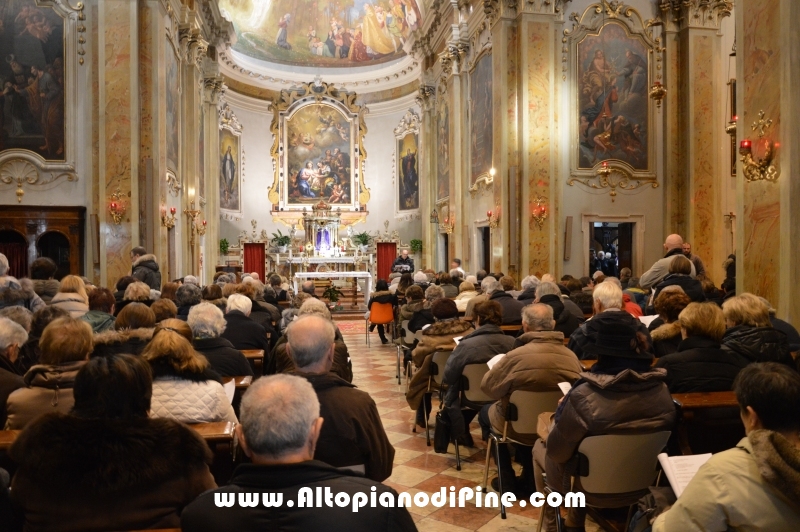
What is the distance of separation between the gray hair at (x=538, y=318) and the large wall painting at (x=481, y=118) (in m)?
11.3

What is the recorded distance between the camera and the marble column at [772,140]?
695 cm

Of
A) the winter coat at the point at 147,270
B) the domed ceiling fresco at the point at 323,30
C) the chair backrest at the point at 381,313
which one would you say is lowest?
the chair backrest at the point at 381,313

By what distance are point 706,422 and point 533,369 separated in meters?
1.14

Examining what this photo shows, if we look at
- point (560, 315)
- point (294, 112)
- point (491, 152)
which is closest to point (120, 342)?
point (560, 315)

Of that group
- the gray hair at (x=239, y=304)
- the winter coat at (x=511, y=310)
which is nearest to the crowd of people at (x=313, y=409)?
the gray hair at (x=239, y=304)

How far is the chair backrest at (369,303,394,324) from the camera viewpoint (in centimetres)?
1245

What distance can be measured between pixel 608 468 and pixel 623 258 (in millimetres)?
12615

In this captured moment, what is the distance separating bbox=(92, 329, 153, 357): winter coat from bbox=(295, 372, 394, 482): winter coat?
1.64 m

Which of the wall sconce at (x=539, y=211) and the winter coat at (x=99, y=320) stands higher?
the wall sconce at (x=539, y=211)

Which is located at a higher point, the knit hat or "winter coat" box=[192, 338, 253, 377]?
the knit hat

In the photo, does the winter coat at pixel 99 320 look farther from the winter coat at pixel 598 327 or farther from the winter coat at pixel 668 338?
the winter coat at pixel 668 338

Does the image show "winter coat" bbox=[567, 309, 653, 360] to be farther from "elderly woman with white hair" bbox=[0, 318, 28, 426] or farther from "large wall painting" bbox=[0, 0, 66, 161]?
"large wall painting" bbox=[0, 0, 66, 161]

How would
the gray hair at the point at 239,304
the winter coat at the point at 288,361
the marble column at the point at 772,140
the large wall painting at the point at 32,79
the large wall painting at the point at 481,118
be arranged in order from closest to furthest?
the winter coat at the point at 288,361 → the gray hair at the point at 239,304 → the marble column at the point at 772,140 → the large wall painting at the point at 32,79 → the large wall painting at the point at 481,118

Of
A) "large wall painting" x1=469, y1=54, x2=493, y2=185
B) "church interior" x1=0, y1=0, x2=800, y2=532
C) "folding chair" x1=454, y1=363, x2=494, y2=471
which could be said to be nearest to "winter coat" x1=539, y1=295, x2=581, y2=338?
"church interior" x1=0, y1=0, x2=800, y2=532
